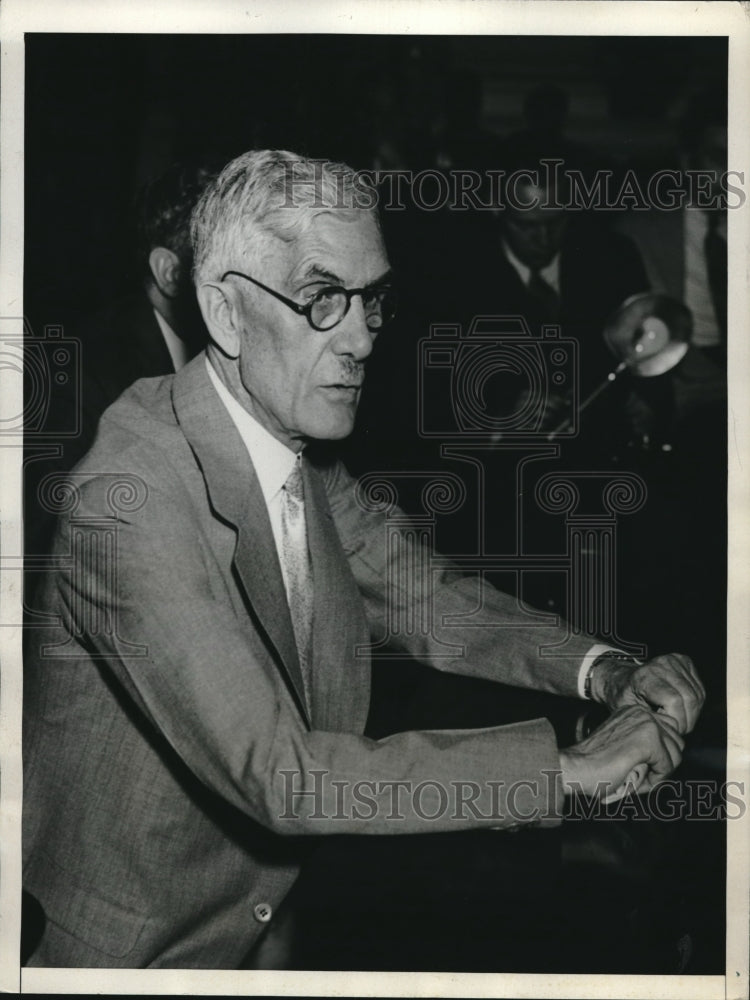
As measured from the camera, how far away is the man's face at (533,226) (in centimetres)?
185

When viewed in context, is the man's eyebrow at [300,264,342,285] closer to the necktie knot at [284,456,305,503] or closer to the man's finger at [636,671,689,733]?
the necktie knot at [284,456,305,503]

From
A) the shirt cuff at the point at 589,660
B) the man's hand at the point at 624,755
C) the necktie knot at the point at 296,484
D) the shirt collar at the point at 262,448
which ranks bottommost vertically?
the man's hand at the point at 624,755

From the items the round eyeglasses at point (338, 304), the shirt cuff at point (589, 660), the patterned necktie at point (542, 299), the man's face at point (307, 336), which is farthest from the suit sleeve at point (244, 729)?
the patterned necktie at point (542, 299)

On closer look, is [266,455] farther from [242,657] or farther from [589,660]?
[589,660]

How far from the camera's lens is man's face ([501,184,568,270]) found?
1852 mm

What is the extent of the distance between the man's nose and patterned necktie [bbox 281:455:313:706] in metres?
0.20

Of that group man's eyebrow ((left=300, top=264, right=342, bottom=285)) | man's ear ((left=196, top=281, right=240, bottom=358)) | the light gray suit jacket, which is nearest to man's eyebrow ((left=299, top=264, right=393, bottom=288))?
man's eyebrow ((left=300, top=264, right=342, bottom=285))

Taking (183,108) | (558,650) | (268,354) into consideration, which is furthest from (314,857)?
(183,108)

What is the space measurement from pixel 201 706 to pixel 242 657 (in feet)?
0.33

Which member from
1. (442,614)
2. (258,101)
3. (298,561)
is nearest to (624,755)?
(442,614)

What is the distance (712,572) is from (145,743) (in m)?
1.04

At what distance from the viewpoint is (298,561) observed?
5.92 feet

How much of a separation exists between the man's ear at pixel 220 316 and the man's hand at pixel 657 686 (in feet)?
2.75

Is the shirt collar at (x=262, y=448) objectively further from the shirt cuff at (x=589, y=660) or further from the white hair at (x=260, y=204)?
the shirt cuff at (x=589, y=660)
